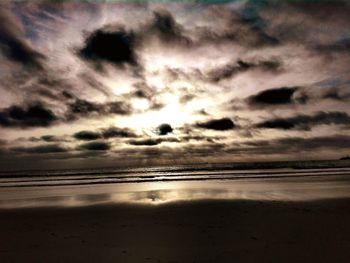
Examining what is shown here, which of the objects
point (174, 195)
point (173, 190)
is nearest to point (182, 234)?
point (174, 195)

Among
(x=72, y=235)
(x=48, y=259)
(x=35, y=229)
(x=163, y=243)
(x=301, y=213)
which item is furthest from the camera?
(x=301, y=213)

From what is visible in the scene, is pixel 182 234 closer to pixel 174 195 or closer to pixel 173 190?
pixel 174 195

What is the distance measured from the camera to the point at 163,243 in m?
9.38

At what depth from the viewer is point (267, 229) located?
10711 mm

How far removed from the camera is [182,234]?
1041cm

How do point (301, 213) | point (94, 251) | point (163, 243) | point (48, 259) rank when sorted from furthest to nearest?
point (301, 213) → point (163, 243) → point (94, 251) → point (48, 259)

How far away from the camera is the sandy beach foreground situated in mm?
8203

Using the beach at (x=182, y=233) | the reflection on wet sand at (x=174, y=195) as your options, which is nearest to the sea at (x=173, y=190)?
the reflection on wet sand at (x=174, y=195)

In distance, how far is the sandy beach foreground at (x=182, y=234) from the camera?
8203 millimetres

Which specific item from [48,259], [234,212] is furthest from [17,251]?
[234,212]

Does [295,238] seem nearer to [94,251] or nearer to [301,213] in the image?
[301,213]

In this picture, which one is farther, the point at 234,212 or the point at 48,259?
the point at 234,212

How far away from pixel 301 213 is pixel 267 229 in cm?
361

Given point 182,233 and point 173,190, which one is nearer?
point 182,233
